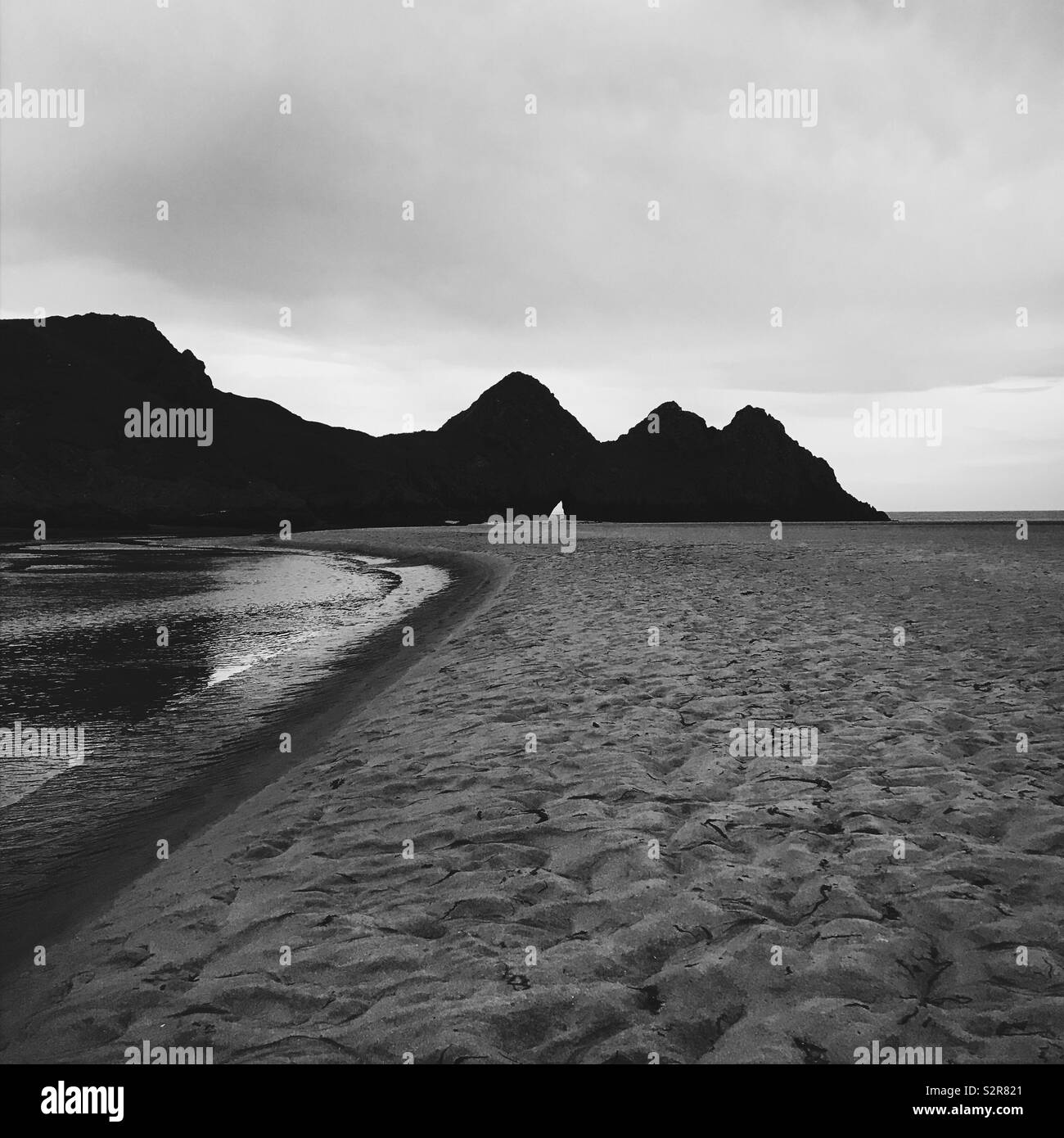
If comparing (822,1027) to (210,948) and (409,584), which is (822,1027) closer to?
(210,948)

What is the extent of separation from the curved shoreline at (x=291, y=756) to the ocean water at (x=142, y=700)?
56 mm

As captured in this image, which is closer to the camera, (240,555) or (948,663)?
(948,663)

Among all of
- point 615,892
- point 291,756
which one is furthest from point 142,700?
point 615,892

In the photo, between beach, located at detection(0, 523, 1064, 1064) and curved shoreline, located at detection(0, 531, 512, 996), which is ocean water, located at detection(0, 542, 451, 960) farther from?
beach, located at detection(0, 523, 1064, 1064)

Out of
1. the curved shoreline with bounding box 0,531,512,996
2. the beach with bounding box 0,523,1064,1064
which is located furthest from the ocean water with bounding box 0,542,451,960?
the beach with bounding box 0,523,1064,1064

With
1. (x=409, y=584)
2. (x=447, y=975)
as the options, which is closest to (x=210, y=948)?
(x=447, y=975)

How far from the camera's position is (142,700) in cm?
1323

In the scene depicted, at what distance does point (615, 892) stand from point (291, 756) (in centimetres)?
602

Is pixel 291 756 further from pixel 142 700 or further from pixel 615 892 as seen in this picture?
pixel 615 892

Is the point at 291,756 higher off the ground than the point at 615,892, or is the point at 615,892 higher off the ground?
the point at 615,892

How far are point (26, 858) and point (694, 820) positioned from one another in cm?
681

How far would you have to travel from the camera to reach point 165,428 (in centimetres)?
19438

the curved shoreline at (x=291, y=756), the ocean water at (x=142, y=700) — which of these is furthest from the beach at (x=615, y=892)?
the ocean water at (x=142, y=700)

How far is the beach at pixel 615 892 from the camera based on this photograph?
Answer: 4.01 m
